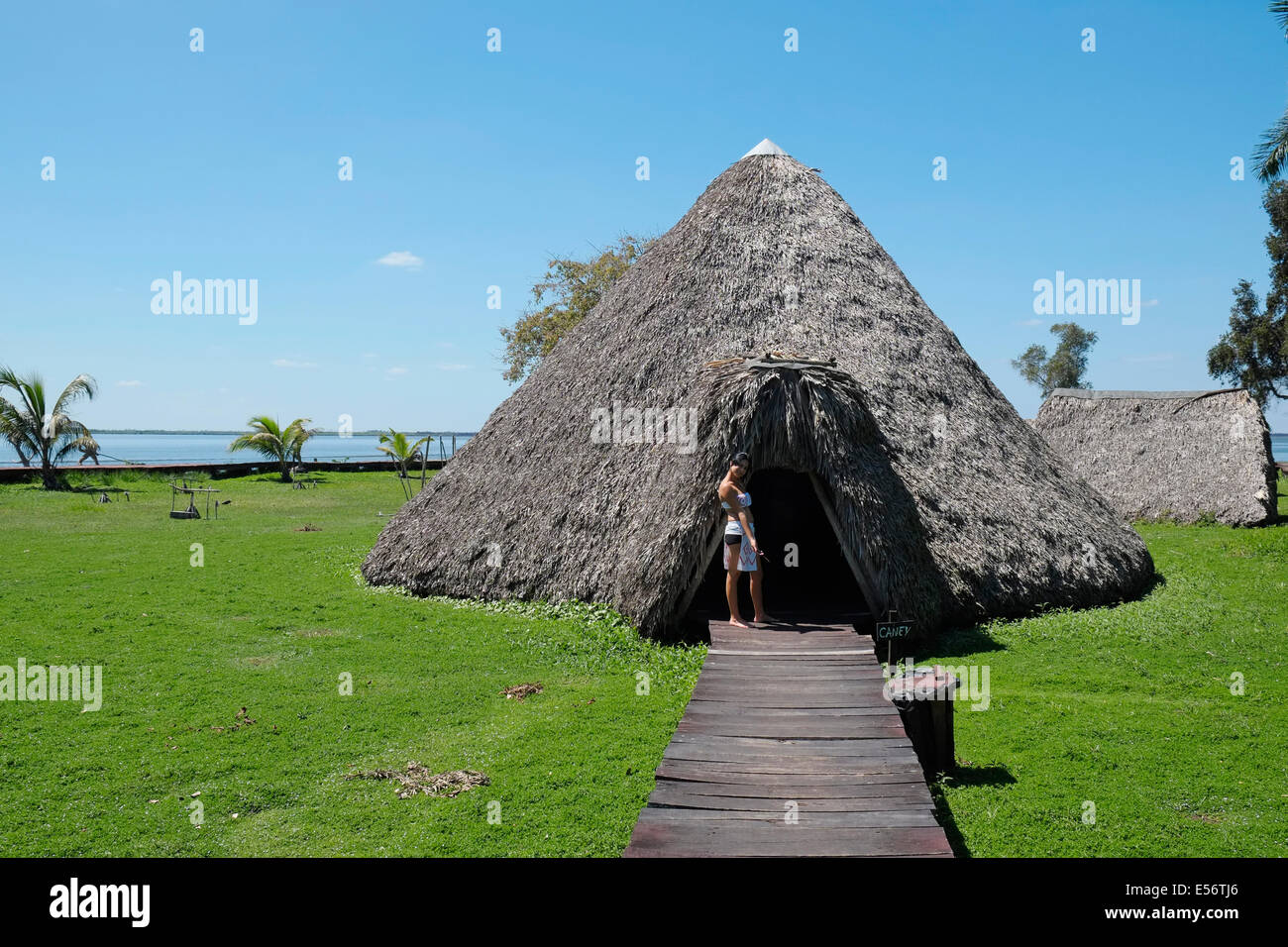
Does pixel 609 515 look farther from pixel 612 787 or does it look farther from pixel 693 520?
pixel 612 787

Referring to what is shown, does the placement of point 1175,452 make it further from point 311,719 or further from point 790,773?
point 311,719

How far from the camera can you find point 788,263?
13.8 m

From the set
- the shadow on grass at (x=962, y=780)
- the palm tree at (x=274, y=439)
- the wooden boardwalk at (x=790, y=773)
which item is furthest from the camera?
the palm tree at (x=274, y=439)

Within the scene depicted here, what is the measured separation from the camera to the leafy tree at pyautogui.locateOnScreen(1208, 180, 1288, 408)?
37500mm

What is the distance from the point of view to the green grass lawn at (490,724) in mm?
5773

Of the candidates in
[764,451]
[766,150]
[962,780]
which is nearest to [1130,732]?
[962,780]

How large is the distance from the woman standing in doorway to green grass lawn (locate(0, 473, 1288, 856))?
0.94m

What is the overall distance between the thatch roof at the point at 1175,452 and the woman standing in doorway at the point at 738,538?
723 inches

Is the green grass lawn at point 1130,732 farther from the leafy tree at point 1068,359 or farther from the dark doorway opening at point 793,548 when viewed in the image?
the leafy tree at point 1068,359

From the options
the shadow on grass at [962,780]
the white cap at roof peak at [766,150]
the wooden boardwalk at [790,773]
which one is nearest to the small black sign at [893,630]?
the wooden boardwalk at [790,773]

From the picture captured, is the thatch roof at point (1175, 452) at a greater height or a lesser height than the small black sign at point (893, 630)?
greater

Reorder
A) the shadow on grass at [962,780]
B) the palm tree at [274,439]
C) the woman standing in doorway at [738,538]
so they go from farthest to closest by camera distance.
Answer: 1. the palm tree at [274,439]
2. the woman standing in doorway at [738,538]
3. the shadow on grass at [962,780]

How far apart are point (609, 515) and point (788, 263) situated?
5539 mm

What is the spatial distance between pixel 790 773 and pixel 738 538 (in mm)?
4169
